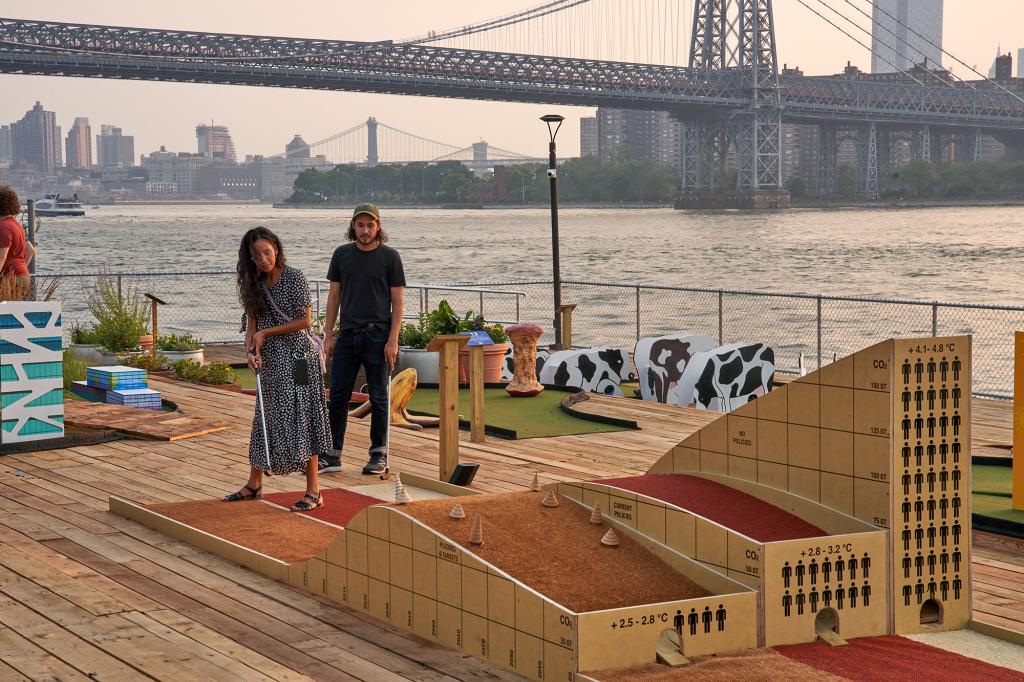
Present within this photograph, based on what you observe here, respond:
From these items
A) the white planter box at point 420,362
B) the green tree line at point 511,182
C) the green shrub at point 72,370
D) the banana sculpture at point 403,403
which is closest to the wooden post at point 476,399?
the banana sculpture at point 403,403

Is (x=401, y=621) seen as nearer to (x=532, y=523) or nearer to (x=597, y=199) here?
(x=532, y=523)

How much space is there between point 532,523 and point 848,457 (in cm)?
121

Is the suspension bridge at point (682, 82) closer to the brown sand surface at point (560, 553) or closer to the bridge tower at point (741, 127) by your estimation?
the bridge tower at point (741, 127)

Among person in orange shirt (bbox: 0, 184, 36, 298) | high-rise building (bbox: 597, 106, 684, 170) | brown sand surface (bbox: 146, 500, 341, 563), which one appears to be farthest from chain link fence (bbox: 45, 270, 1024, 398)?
high-rise building (bbox: 597, 106, 684, 170)

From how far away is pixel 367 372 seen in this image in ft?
28.6

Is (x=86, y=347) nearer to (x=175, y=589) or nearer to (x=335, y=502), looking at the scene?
(x=335, y=502)

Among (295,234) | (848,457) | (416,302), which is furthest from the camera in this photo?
(295,234)

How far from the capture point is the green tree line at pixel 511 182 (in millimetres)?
133750

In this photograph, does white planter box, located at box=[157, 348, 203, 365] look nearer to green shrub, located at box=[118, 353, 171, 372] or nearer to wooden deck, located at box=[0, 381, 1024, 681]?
green shrub, located at box=[118, 353, 171, 372]

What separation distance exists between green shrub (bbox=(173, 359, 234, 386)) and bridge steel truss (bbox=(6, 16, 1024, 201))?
6919cm

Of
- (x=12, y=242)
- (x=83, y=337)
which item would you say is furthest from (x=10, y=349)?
(x=83, y=337)

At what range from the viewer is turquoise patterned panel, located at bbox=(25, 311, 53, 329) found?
937 centimetres

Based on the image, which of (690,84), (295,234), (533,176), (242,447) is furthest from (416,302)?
(533,176)

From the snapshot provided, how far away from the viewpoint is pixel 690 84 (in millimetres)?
100500
